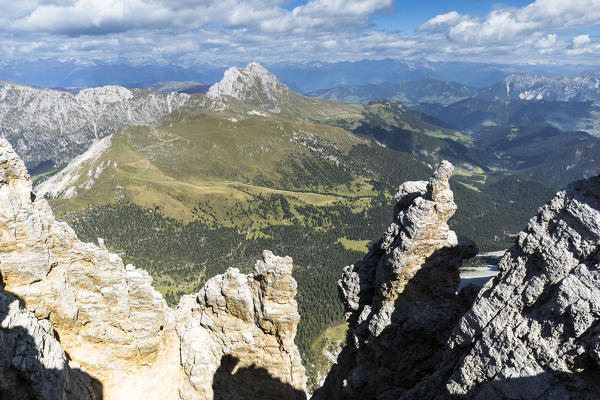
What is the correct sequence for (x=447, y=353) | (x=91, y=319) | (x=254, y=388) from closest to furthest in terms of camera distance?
1. (x=447, y=353)
2. (x=91, y=319)
3. (x=254, y=388)

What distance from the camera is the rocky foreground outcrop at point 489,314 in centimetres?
1584

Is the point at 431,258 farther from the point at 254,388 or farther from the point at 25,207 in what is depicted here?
the point at 25,207

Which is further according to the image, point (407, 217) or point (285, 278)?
point (285, 278)

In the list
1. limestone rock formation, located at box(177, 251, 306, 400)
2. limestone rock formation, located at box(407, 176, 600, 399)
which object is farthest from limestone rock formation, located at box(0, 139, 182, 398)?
limestone rock formation, located at box(407, 176, 600, 399)

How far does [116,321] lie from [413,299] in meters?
25.7

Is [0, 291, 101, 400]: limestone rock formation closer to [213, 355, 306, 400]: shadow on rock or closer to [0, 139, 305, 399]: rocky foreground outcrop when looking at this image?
[0, 139, 305, 399]: rocky foreground outcrop

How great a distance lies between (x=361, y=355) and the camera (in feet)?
102

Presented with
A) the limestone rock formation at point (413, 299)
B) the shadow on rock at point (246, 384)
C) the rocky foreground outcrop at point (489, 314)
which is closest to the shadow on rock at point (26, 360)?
the shadow on rock at point (246, 384)

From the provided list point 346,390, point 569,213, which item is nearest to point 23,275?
point 346,390

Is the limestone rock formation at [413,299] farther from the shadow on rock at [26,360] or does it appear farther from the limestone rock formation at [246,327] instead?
the shadow on rock at [26,360]

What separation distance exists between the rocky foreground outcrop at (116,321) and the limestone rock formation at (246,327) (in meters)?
0.10

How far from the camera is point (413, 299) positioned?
28953 millimetres

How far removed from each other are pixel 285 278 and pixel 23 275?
19978mm

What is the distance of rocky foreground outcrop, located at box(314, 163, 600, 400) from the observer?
15844mm
